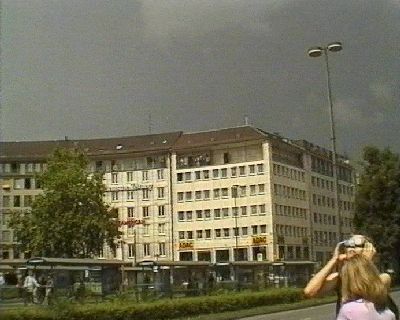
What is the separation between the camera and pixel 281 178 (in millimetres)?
118875

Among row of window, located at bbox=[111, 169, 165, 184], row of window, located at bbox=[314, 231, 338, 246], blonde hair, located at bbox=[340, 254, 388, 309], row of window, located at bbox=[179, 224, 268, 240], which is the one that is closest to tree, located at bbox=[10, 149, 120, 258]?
row of window, located at bbox=[179, 224, 268, 240]

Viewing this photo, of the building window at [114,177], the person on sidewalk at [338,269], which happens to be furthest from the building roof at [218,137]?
the person on sidewalk at [338,269]

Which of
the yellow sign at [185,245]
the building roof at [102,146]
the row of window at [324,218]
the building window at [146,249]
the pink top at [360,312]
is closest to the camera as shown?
the pink top at [360,312]

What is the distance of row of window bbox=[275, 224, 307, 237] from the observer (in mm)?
114144

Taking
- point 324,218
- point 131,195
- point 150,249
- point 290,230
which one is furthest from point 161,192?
point 324,218

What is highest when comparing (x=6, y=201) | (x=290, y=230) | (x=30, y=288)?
(x=6, y=201)

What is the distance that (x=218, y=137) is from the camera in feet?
410

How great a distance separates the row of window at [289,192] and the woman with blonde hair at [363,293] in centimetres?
11170

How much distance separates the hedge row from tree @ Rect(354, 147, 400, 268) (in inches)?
880

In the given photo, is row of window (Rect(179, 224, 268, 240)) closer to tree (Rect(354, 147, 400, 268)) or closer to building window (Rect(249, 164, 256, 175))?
building window (Rect(249, 164, 256, 175))

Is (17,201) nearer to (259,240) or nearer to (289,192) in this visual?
(259,240)

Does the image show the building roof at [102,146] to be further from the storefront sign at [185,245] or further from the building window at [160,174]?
the storefront sign at [185,245]

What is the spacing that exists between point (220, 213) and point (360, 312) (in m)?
114

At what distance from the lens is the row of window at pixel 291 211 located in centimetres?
11606
